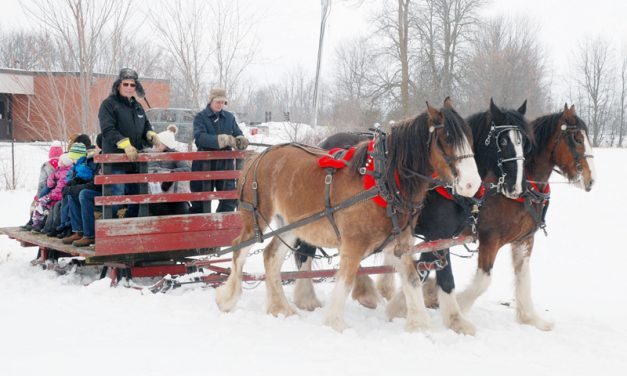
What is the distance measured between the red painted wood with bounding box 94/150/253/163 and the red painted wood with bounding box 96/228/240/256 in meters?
0.78

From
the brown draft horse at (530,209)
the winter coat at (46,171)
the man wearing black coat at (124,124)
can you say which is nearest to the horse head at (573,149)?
the brown draft horse at (530,209)

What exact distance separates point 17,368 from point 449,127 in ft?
10.9

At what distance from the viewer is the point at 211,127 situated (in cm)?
695

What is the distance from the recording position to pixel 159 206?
6.86 metres

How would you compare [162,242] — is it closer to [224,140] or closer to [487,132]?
[224,140]

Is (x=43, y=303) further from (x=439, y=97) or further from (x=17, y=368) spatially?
(x=439, y=97)

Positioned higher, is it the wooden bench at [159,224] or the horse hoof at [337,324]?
the wooden bench at [159,224]

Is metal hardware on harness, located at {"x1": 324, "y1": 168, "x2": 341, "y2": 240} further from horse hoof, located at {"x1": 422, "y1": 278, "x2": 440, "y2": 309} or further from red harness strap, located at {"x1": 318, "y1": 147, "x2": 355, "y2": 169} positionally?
horse hoof, located at {"x1": 422, "y1": 278, "x2": 440, "y2": 309}

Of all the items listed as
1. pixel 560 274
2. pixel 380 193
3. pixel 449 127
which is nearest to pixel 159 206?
pixel 380 193

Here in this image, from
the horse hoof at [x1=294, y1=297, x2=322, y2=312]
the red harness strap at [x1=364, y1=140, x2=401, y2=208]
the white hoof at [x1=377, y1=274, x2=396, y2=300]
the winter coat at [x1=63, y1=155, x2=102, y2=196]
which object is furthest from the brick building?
the red harness strap at [x1=364, y1=140, x2=401, y2=208]

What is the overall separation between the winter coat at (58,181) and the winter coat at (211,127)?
1.75 m

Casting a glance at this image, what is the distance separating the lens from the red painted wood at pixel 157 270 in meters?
6.54

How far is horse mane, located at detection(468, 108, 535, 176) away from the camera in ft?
17.4

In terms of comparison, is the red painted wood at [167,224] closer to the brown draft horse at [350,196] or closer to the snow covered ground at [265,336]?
the snow covered ground at [265,336]
